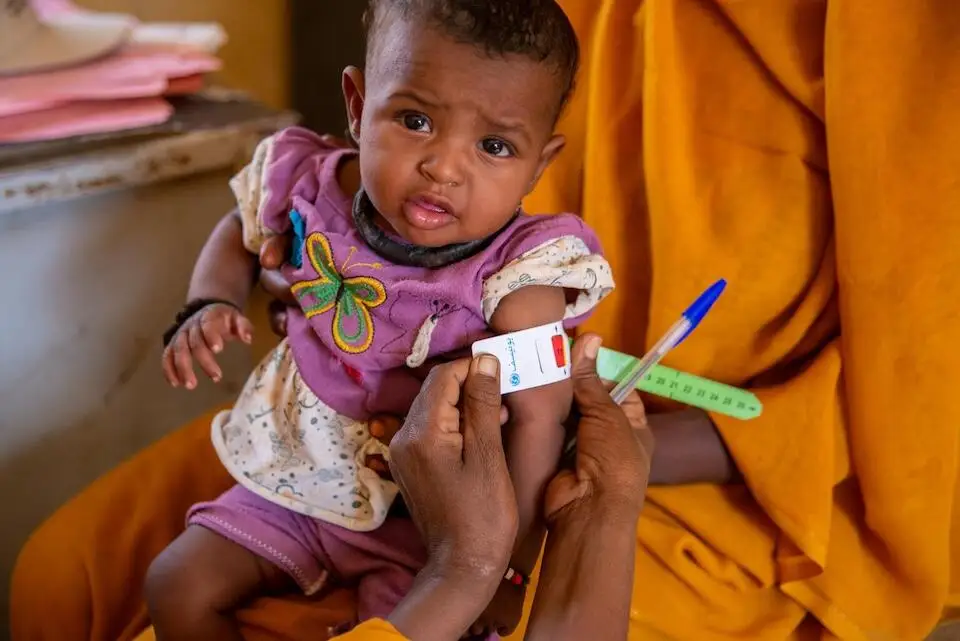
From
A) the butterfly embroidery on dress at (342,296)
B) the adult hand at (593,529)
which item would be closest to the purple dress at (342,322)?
the butterfly embroidery on dress at (342,296)

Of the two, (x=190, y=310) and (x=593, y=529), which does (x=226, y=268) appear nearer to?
(x=190, y=310)

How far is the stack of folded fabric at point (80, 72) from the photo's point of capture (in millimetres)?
1173

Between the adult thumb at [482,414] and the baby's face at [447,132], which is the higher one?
the baby's face at [447,132]

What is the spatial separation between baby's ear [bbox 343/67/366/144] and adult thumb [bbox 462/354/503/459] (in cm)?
28

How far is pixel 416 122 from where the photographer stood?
30.5 inches

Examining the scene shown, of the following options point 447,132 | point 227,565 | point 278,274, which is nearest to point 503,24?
point 447,132

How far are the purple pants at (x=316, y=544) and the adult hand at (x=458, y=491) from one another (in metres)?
0.14

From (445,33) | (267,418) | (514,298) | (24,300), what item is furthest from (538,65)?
(24,300)

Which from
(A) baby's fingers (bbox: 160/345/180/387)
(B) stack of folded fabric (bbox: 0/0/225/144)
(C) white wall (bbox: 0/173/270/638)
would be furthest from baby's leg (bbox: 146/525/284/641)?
(B) stack of folded fabric (bbox: 0/0/225/144)

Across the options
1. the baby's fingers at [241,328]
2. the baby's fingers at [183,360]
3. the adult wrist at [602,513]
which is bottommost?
the adult wrist at [602,513]

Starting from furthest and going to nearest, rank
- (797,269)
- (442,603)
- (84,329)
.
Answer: (84,329)
(797,269)
(442,603)

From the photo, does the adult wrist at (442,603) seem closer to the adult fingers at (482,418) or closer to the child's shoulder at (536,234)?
the adult fingers at (482,418)

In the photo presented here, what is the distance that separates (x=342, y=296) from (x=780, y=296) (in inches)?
19.2

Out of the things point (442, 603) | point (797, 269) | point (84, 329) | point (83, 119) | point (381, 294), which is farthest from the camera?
point (84, 329)
